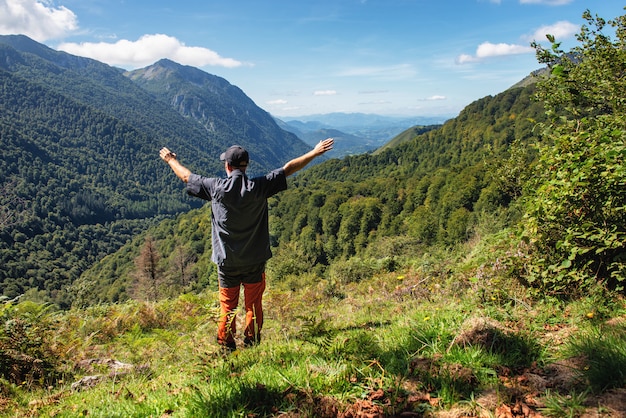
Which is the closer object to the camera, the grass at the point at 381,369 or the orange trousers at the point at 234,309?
the grass at the point at 381,369

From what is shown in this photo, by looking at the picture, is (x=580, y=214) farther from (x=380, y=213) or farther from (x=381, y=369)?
(x=380, y=213)

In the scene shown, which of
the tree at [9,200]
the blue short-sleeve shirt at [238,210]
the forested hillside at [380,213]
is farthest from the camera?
the forested hillside at [380,213]

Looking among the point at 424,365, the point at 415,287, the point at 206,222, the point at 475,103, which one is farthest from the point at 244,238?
the point at 475,103

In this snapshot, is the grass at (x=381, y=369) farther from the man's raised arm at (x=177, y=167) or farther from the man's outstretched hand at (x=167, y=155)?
the man's outstretched hand at (x=167, y=155)

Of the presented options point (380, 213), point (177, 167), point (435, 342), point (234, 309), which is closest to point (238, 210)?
point (177, 167)

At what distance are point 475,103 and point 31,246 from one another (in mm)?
180207

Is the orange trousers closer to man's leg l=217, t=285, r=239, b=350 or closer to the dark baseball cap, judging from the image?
man's leg l=217, t=285, r=239, b=350

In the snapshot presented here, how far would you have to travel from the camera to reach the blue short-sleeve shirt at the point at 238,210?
4.03m

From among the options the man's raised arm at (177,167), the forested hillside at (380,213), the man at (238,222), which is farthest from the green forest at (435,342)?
the forested hillside at (380,213)

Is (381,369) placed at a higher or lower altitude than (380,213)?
Answer: higher

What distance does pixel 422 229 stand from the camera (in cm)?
6888

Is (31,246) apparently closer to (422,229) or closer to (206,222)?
(206,222)

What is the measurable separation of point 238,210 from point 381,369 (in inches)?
88.7

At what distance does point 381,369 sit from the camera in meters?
2.76
